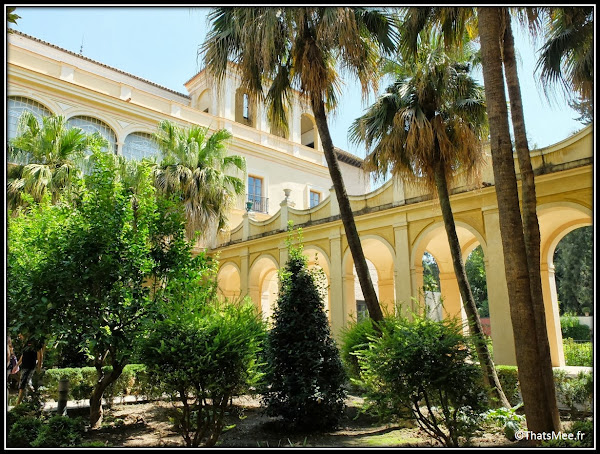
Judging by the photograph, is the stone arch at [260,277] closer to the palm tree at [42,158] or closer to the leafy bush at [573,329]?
the palm tree at [42,158]

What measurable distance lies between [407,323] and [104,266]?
4.70 meters

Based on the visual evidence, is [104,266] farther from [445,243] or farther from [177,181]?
[445,243]

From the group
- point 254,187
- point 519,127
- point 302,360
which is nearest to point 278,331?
point 302,360

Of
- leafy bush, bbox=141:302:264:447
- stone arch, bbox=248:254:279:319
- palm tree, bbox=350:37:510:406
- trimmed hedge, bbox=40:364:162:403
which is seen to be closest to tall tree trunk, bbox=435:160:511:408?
palm tree, bbox=350:37:510:406

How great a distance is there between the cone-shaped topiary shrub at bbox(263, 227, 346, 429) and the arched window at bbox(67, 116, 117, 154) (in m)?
14.4

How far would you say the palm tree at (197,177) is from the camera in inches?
599

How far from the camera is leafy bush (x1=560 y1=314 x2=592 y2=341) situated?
2909 cm

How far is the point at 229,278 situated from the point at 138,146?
309 inches

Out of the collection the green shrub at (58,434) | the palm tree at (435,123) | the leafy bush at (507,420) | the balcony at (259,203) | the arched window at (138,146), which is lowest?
the leafy bush at (507,420)

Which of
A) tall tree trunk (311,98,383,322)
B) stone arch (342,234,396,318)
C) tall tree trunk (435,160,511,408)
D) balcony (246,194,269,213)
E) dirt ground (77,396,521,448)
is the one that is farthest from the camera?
balcony (246,194,269,213)

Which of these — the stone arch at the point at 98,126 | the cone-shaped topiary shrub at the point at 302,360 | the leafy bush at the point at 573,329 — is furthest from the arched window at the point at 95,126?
the leafy bush at the point at 573,329

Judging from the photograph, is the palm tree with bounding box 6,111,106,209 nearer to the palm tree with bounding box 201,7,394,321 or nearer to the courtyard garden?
the courtyard garden

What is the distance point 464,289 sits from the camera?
9273 millimetres

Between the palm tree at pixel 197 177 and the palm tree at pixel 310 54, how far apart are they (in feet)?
20.4
